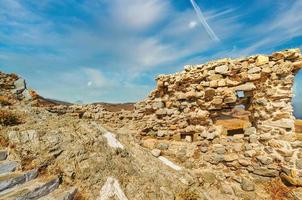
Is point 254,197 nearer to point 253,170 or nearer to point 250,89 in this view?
point 253,170

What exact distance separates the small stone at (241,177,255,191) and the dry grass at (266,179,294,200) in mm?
379

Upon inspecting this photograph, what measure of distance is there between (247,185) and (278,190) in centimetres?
75

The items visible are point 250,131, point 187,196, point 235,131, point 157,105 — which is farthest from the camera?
point 157,105

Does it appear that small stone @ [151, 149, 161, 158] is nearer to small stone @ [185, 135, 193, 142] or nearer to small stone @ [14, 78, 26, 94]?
small stone @ [185, 135, 193, 142]

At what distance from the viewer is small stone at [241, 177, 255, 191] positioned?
6.36 meters

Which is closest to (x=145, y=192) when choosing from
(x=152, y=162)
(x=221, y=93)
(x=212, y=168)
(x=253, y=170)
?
(x=152, y=162)

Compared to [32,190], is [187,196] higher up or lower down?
lower down

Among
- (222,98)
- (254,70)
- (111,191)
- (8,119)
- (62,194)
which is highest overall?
(254,70)

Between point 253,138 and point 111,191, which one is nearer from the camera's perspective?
point 111,191

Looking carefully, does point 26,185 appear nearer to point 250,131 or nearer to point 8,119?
point 8,119

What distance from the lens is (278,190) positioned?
240 inches

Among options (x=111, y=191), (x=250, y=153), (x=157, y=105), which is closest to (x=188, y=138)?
(x=157, y=105)

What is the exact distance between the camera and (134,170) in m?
6.11

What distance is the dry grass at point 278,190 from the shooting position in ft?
19.3
